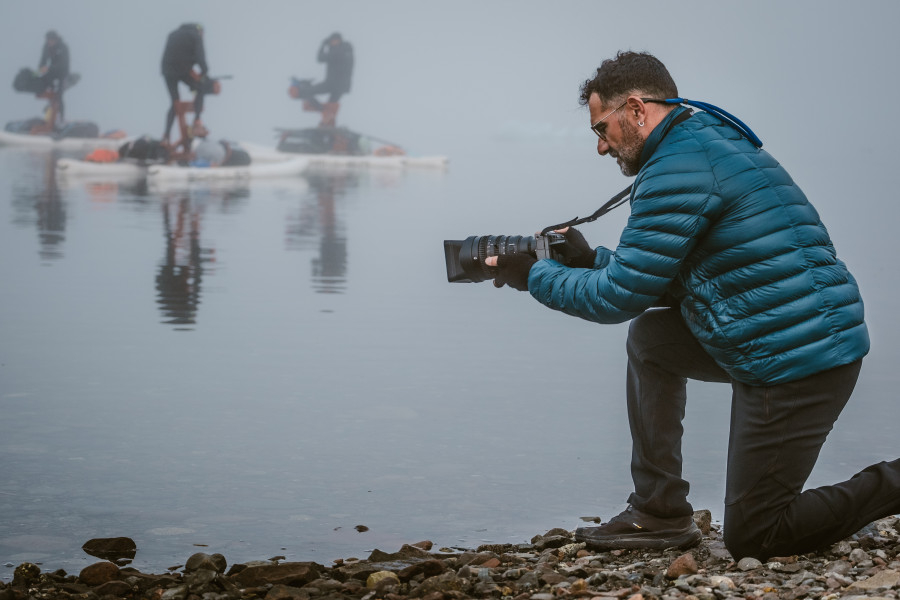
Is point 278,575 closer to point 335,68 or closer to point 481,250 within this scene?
point 481,250

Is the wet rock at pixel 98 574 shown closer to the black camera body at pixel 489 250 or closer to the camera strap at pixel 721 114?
the black camera body at pixel 489 250

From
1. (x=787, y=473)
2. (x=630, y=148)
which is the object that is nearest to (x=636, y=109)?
(x=630, y=148)

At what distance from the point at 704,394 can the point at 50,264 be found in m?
4.59

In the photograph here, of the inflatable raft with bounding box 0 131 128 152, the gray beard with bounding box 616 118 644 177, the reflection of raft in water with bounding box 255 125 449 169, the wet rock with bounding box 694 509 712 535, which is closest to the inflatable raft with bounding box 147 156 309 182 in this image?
the reflection of raft in water with bounding box 255 125 449 169

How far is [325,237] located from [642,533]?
24.0 ft

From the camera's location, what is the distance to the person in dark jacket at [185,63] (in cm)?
1708

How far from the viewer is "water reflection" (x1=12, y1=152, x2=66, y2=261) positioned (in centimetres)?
911

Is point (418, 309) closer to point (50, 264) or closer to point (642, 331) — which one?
point (50, 264)

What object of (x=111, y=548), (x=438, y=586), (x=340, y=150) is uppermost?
(x=340, y=150)

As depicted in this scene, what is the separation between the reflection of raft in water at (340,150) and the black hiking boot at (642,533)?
61.8ft

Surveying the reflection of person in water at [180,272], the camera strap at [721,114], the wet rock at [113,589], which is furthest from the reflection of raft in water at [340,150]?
the wet rock at [113,589]

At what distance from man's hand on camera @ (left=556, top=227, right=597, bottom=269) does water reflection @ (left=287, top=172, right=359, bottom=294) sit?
4336 millimetres

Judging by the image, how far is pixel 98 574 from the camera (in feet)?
8.79

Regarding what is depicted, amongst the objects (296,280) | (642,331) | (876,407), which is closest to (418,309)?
(296,280)
